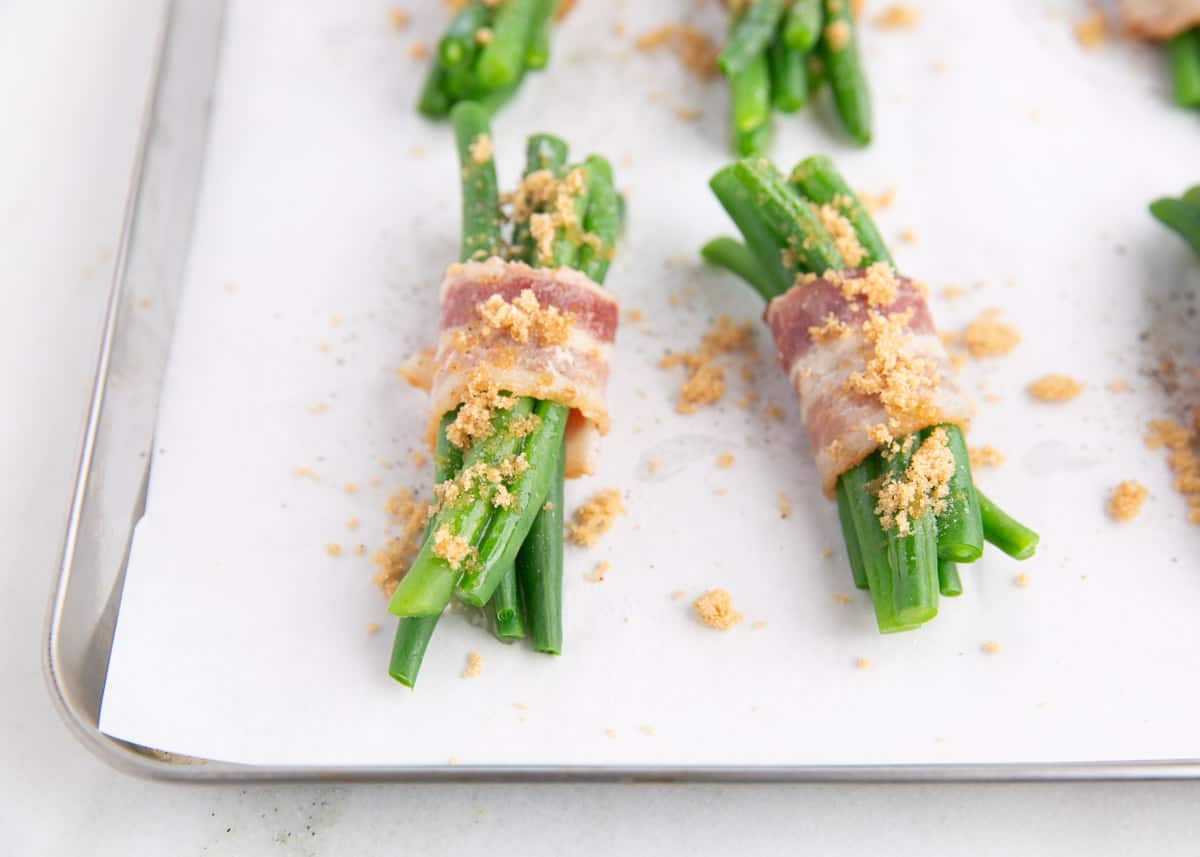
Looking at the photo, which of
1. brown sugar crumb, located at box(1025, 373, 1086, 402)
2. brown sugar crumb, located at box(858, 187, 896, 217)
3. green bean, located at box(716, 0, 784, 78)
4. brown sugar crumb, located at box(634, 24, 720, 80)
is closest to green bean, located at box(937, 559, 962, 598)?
brown sugar crumb, located at box(1025, 373, 1086, 402)

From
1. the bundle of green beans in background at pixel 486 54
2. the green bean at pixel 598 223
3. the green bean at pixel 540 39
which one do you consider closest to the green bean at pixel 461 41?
the bundle of green beans in background at pixel 486 54

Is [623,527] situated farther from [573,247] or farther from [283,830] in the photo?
[283,830]

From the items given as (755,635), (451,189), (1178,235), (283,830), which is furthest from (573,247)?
(1178,235)

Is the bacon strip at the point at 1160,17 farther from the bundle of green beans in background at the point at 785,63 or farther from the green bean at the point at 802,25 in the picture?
the green bean at the point at 802,25

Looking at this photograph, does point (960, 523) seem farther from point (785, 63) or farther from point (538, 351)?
point (785, 63)

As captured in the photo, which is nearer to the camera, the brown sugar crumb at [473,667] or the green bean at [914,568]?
the green bean at [914,568]

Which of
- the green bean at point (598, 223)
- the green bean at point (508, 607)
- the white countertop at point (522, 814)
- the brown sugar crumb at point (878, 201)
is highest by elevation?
the brown sugar crumb at point (878, 201)

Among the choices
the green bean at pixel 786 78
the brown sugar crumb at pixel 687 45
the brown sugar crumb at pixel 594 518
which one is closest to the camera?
the brown sugar crumb at pixel 594 518
